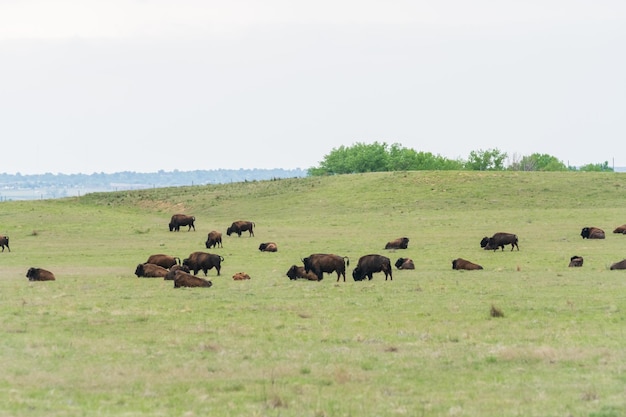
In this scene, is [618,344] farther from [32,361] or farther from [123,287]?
[123,287]

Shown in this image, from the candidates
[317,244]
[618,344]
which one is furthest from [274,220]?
[618,344]

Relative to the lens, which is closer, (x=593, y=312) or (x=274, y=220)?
(x=593, y=312)

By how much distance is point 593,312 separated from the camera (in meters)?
23.0

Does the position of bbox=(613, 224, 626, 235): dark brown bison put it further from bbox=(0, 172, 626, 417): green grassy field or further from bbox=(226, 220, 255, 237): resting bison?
bbox=(226, 220, 255, 237): resting bison

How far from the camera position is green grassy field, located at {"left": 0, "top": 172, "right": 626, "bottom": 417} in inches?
557

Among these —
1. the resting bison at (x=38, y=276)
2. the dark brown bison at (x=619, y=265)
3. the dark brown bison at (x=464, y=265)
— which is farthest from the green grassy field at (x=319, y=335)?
the dark brown bison at (x=464, y=265)

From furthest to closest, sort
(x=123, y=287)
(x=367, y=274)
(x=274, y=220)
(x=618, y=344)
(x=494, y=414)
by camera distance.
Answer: (x=274, y=220), (x=367, y=274), (x=123, y=287), (x=618, y=344), (x=494, y=414)

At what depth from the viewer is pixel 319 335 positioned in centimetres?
2009

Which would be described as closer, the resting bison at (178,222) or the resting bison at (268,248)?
the resting bison at (268,248)

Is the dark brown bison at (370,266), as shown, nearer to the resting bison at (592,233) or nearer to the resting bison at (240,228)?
the resting bison at (592,233)

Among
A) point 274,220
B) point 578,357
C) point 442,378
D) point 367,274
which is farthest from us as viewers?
point 274,220

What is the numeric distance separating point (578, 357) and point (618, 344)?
1769mm

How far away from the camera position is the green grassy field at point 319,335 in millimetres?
14148

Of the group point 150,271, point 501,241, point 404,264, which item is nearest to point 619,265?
point 404,264
